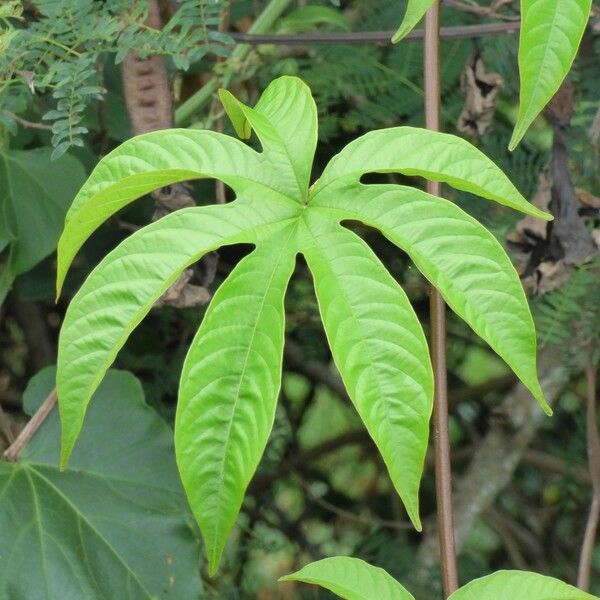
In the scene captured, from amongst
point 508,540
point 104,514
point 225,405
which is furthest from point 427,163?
point 508,540

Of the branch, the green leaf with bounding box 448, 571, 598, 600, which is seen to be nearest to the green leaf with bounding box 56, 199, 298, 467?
the green leaf with bounding box 448, 571, 598, 600

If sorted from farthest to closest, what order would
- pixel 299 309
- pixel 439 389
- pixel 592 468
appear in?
pixel 299 309
pixel 592 468
pixel 439 389

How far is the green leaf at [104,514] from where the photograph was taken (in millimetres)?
833

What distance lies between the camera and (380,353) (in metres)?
0.53

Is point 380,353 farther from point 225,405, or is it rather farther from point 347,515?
point 347,515

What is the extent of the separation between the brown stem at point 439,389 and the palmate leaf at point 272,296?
0.10 metres

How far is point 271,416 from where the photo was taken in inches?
20.8

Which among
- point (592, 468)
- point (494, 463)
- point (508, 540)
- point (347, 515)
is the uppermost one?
point (592, 468)

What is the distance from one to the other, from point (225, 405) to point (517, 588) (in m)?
0.19

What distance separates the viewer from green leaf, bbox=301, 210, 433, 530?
517mm

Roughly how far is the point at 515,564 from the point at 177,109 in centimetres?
92

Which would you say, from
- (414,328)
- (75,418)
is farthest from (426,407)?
(75,418)

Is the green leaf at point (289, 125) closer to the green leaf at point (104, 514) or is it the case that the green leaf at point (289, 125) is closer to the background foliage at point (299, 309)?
the background foliage at point (299, 309)

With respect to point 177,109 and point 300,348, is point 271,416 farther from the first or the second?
point 300,348
